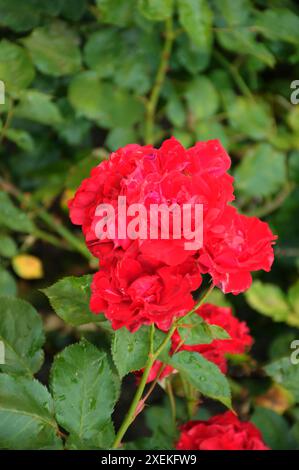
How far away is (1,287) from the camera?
1232 mm

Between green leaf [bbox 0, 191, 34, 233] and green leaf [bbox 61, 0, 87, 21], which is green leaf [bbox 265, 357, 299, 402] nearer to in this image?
green leaf [bbox 0, 191, 34, 233]

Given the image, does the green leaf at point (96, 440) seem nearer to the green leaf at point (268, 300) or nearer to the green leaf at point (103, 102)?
the green leaf at point (268, 300)

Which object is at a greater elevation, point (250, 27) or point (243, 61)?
point (250, 27)

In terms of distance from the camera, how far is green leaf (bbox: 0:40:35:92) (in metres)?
1.17

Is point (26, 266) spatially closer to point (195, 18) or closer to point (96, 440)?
point (195, 18)

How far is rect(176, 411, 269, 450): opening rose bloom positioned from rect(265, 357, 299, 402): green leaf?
8cm

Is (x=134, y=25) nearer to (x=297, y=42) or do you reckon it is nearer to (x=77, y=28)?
(x=77, y=28)

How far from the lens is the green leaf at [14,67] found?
1172mm

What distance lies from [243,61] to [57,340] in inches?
31.7

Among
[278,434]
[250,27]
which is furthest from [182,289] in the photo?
[250,27]

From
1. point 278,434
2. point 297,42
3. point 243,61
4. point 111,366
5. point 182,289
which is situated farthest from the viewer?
point 243,61

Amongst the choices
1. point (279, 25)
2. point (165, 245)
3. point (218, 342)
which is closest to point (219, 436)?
point (218, 342)

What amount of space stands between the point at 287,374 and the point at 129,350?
340mm

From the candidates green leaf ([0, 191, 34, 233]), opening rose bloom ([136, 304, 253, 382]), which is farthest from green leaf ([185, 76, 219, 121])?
opening rose bloom ([136, 304, 253, 382])
